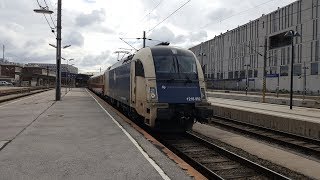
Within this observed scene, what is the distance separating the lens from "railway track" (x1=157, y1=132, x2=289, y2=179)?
9070 mm

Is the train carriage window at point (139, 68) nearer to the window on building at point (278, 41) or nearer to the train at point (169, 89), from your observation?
the train at point (169, 89)

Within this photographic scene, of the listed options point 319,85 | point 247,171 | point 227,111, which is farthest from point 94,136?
point 319,85

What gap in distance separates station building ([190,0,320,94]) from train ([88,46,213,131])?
35.2 meters

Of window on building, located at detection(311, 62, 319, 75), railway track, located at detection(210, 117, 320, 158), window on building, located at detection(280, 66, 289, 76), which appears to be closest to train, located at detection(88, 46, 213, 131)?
railway track, located at detection(210, 117, 320, 158)

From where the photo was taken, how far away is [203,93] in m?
14.4

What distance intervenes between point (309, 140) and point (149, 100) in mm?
6031

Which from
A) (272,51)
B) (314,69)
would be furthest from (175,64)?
(272,51)

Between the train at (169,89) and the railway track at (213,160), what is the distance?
0.77m

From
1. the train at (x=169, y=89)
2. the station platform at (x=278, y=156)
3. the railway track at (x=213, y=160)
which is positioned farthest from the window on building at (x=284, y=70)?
the railway track at (x=213, y=160)

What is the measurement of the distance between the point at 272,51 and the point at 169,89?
6460cm

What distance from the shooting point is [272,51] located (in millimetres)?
75062

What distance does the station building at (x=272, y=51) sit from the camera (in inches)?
2520

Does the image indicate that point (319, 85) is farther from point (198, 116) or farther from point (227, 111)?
point (198, 116)

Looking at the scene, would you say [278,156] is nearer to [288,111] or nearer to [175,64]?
[175,64]
